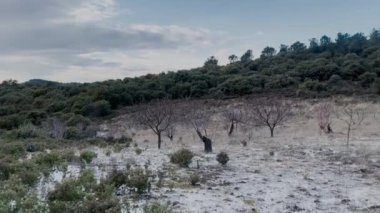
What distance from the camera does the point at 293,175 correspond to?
17250 millimetres

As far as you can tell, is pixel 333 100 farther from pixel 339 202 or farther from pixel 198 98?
pixel 339 202


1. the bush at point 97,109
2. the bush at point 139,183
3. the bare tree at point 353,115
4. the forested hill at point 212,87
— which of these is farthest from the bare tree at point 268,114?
the bush at point 139,183

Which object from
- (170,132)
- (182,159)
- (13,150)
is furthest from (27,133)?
(182,159)

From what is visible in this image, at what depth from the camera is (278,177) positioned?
16.8 meters

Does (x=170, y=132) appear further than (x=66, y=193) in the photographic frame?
Yes

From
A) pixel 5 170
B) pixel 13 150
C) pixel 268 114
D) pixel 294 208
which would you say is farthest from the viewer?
pixel 268 114

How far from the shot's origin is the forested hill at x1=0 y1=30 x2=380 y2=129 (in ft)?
178

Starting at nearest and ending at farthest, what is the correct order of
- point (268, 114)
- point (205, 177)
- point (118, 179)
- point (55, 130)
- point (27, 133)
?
1. point (118, 179)
2. point (205, 177)
3. point (27, 133)
4. point (268, 114)
5. point (55, 130)

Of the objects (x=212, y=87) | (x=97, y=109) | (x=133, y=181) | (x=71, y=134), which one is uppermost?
(x=212, y=87)

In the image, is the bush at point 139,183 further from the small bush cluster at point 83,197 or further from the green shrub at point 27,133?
the green shrub at point 27,133

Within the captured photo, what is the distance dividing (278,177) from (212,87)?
47146 millimetres

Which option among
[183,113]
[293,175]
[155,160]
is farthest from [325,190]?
[183,113]

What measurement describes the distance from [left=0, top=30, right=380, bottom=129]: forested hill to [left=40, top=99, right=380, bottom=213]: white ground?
2668cm

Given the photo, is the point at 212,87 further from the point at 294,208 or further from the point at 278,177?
the point at 294,208
